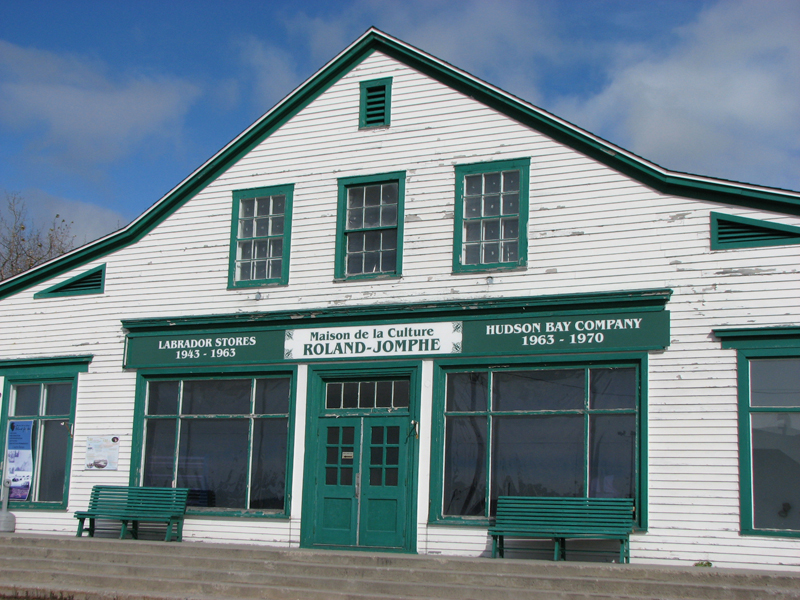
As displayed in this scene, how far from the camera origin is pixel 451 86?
1424 cm

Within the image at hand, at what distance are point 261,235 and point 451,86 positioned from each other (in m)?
3.94

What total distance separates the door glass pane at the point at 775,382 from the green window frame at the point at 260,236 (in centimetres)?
717

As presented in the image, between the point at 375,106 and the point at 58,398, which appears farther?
the point at 58,398

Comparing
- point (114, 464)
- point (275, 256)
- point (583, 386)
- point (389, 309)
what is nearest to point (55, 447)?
point (114, 464)

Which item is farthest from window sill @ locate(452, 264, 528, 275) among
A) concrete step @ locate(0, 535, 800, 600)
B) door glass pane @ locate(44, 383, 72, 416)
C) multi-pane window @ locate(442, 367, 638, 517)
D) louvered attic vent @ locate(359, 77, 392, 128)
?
door glass pane @ locate(44, 383, 72, 416)

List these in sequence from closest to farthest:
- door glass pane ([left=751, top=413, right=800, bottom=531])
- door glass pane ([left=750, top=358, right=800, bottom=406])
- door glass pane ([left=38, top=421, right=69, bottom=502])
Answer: door glass pane ([left=751, top=413, right=800, bottom=531])
door glass pane ([left=750, top=358, right=800, bottom=406])
door glass pane ([left=38, top=421, right=69, bottom=502])

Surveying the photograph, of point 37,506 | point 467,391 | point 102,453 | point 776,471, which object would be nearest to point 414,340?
point 467,391

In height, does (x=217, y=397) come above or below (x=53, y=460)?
above

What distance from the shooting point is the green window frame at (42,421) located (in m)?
15.6

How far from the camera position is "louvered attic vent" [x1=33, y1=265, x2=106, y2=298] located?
16062 mm

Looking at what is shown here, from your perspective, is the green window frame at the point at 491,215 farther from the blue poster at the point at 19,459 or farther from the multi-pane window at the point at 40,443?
the blue poster at the point at 19,459

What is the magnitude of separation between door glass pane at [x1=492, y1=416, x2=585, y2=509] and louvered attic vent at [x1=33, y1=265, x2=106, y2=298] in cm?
769

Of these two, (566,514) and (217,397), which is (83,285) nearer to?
(217,397)

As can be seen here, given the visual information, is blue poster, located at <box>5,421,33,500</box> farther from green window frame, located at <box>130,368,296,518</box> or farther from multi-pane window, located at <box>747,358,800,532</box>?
multi-pane window, located at <box>747,358,800,532</box>
